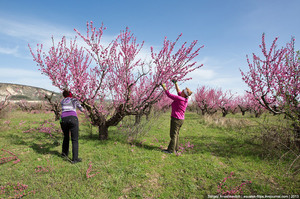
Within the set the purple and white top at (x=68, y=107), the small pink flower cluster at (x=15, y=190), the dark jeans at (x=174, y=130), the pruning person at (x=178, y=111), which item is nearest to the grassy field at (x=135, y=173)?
the small pink flower cluster at (x=15, y=190)

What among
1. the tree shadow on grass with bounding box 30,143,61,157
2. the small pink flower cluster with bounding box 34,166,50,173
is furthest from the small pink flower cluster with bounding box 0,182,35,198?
the tree shadow on grass with bounding box 30,143,61,157

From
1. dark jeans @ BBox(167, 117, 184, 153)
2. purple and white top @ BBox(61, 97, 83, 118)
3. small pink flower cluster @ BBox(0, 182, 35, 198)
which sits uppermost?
purple and white top @ BBox(61, 97, 83, 118)

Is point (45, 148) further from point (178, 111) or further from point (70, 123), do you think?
point (178, 111)

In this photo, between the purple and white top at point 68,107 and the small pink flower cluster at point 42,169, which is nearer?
the small pink flower cluster at point 42,169

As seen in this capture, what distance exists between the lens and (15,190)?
2.64m

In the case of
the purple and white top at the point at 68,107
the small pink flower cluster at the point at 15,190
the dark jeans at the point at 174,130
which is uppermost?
the purple and white top at the point at 68,107

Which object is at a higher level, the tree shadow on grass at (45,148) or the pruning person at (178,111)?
the pruning person at (178,111)

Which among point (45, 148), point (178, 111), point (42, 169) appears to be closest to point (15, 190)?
point (42, 169)

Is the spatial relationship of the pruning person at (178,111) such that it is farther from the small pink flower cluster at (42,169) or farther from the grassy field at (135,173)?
the small pink flower cluster at (42,169)

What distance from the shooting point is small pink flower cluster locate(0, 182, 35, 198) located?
2.62m

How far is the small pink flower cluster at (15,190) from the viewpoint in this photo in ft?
8.58

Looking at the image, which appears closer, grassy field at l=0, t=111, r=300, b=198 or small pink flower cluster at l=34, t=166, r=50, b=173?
grassy field at l=0, t=111, r=300, b=198

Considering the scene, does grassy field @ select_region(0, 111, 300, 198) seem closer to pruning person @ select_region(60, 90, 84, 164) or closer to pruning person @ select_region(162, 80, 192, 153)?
pruning person @ select_region(60, 90, 84, 164)

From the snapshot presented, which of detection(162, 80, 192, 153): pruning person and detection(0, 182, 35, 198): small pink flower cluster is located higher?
detection(162, 80, 192, 153): pruning person
